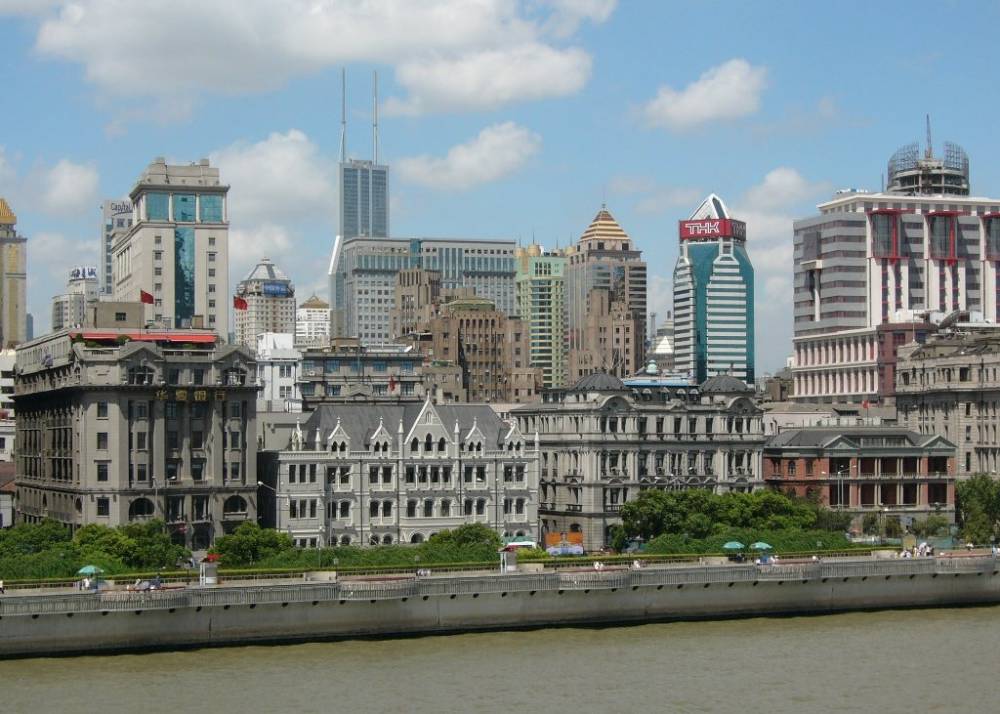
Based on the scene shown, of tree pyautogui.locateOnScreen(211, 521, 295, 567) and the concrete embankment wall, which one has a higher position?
tree pyautogui.locateOnScreen(211, 521, 295, 567)

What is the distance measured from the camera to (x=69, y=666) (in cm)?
9412

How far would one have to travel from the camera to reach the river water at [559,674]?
84438 millimetres

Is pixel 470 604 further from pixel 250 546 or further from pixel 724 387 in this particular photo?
pixel 724 387

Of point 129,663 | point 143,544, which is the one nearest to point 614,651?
point 129,663

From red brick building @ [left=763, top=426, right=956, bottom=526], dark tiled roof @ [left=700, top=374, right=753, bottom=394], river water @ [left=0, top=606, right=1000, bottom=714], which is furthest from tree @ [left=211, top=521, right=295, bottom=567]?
red brick building @ [left=763, top=426, right=956, bottom=526]

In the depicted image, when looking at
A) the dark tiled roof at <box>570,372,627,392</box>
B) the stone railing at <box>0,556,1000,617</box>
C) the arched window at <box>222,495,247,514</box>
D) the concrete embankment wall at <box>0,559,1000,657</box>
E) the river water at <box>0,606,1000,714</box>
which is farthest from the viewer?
the dark tiled roof at <box>570,372,627,392</box>

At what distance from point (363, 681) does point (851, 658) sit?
27.7 metres

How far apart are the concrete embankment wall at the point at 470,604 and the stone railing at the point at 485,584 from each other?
0.08 m

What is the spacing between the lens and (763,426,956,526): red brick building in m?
174

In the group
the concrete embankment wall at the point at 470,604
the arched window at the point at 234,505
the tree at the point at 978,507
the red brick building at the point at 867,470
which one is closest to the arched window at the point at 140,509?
the arched window at the point at 234,505

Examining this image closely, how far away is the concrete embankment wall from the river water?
4.02ft

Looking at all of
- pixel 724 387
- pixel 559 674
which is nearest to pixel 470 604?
pixel 559 674

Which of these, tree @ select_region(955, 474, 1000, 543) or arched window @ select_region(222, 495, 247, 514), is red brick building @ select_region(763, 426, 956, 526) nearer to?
tree @ select_region(955, 474, 1000, 543)

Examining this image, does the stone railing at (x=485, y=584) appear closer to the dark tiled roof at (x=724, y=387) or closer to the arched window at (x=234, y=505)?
the arched window at (x=234, y=505)
